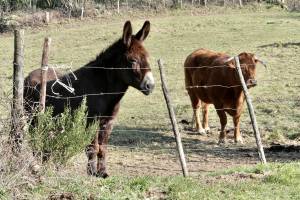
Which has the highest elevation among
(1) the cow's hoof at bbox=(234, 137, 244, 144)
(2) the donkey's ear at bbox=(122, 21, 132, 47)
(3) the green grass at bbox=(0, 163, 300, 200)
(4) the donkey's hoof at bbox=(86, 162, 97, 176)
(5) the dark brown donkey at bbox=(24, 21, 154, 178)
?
(2) the donkey's ear at bbox=(122, 21, 132, 47)

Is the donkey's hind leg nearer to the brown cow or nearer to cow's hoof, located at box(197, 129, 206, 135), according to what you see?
the brown cow

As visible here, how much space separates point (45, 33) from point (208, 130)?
89.4 feet

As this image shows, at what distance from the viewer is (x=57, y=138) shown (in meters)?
6.58

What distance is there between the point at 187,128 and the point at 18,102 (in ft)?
26.3

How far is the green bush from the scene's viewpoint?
645cm

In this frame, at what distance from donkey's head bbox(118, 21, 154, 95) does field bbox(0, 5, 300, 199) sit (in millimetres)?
1373

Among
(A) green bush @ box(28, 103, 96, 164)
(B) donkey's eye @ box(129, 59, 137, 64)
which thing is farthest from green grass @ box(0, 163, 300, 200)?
(B) donkey's eye @ box(129, 59, 137, 64)

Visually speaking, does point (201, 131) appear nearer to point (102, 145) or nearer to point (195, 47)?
point (102, 145)

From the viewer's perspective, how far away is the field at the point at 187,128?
674cm

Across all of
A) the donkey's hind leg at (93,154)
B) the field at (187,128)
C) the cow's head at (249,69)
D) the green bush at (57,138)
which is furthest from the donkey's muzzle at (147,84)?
the cow's head at (249,69)

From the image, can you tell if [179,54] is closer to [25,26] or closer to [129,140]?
[129,140]

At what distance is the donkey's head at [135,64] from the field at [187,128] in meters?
1.37

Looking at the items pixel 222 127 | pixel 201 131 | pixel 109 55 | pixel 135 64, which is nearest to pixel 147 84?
pixel 135 64

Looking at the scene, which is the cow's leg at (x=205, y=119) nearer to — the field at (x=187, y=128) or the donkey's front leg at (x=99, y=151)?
the field at (x=187, y=128)
